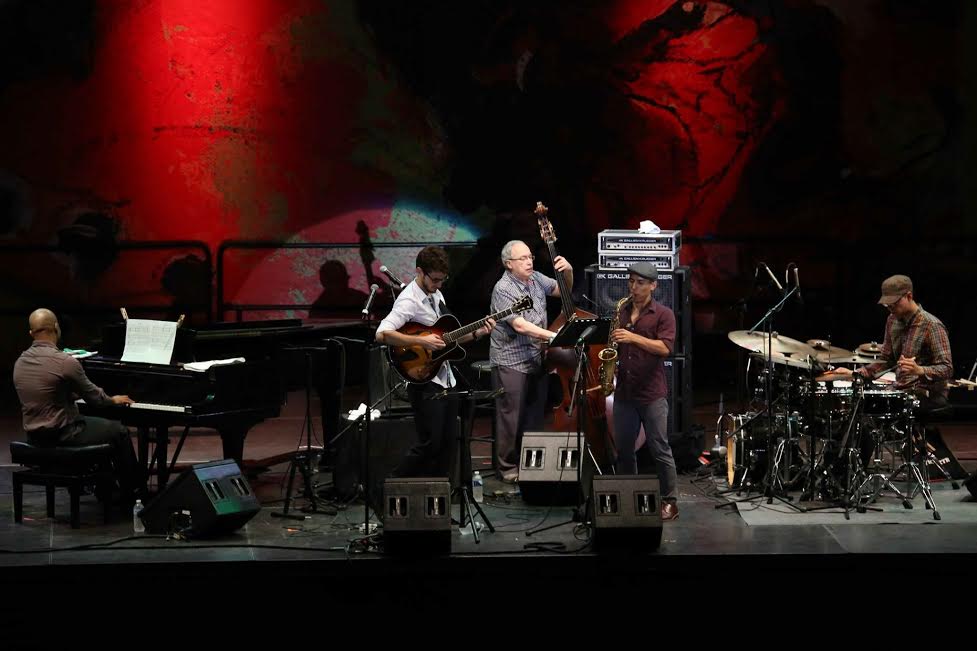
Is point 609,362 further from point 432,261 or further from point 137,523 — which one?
point 137,523

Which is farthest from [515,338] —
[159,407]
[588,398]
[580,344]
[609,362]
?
[159,407]

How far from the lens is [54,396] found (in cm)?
748

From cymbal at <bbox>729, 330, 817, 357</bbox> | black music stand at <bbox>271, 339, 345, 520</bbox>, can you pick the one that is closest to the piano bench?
black music stand at <bbox>271, 339, 345, 520</bbox>

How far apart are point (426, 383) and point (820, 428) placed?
8.98 ft

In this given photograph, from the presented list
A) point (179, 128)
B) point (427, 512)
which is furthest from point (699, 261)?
point (427, 512)

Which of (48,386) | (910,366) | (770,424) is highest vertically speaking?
(910,366)

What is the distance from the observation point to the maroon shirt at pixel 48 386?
7.44m

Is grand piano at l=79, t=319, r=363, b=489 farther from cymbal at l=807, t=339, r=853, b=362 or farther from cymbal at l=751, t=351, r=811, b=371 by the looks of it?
cymbal at l=807, t=339, r=853, b=362

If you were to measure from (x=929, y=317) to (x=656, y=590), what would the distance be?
9.39ft

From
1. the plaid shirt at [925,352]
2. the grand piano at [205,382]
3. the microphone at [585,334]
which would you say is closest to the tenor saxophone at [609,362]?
the microphone at [585,334]

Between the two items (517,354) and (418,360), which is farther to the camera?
(517,354)

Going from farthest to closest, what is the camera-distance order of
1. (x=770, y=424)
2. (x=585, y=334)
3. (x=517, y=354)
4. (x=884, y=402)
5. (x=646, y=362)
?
(x=517, y=354), (x=770, y=424), (x=884, y=402), (x=646, y=362), (x=585, y=334)

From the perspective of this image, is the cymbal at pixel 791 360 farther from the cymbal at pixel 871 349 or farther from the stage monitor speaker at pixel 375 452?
the stage monitor speaker at pixel 375 452

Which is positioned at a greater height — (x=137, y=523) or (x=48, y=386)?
(x=48, y=386)
